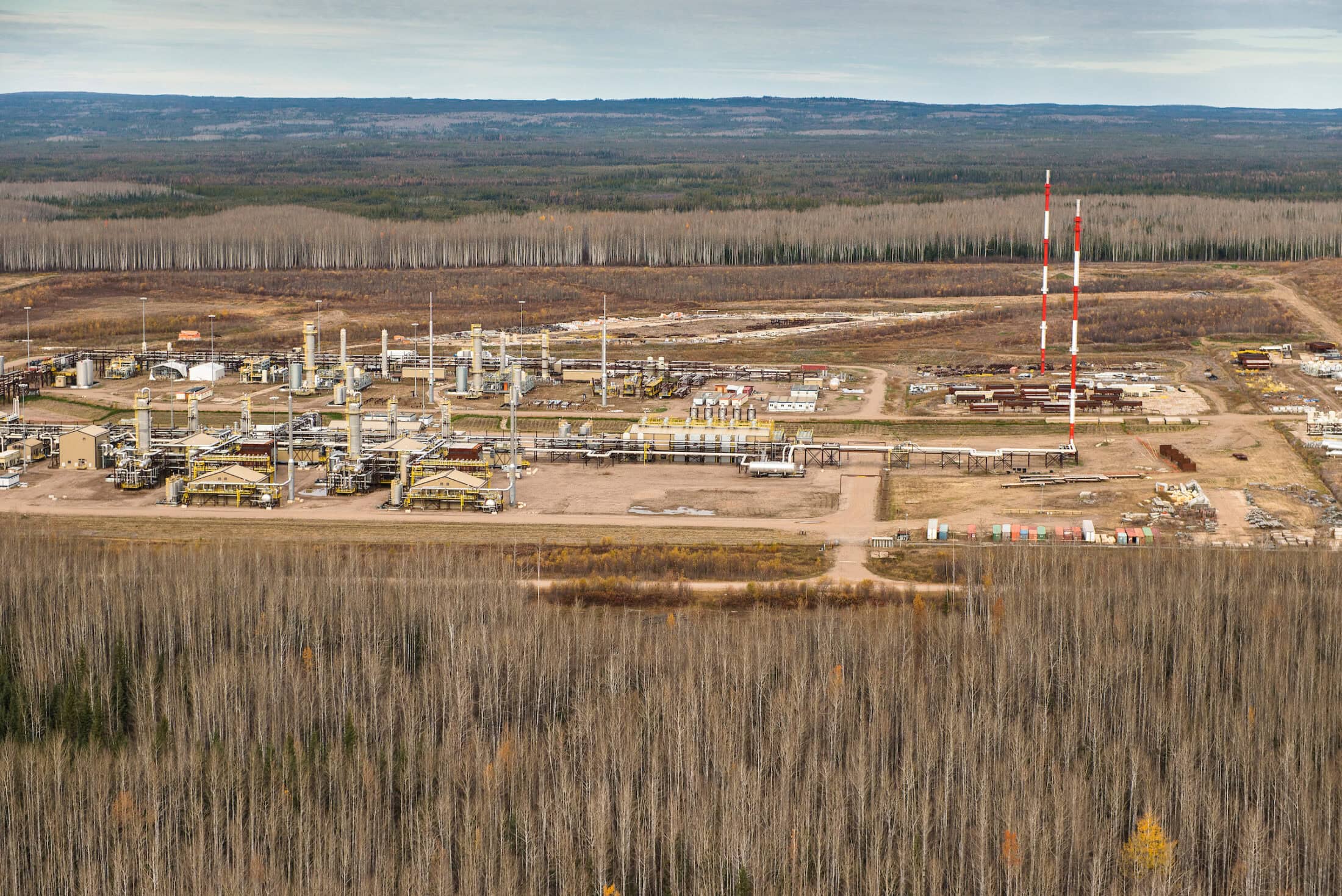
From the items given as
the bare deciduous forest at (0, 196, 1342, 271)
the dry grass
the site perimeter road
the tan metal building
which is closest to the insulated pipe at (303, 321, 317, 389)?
the tan metal building

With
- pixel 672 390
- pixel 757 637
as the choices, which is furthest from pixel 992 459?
pixel 757 637

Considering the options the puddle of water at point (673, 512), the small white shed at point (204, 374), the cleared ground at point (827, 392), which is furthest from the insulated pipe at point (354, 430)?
the small white shed at point (204, 374)

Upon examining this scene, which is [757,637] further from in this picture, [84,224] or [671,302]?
[84,224]

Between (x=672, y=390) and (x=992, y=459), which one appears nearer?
(x=992, y=459)

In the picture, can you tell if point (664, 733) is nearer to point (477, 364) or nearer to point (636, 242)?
point (477, 364)

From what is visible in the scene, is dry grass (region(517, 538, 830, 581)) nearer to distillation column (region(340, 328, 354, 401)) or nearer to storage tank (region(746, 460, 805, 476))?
storage tank (region(746, 460, 805, 476))

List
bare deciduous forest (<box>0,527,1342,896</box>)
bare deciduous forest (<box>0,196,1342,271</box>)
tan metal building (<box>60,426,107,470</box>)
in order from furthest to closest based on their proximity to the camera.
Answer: bare deciduous forest (<box>0,196,1342,271</box>), tan metal building (<box>60,426,107,470</box>), bare deciduous forest (<box>0,527,1342,896</box>)
